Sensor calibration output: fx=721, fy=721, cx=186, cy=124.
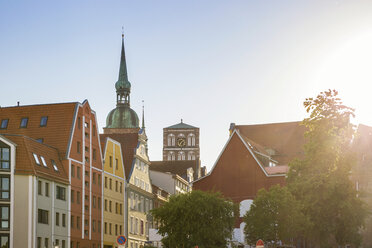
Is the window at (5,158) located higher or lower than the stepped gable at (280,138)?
lower

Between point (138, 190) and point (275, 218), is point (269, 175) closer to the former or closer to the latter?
point (138, 190)

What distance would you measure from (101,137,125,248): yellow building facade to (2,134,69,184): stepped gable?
508 inches

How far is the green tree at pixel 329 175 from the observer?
194ft

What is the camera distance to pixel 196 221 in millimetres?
63594

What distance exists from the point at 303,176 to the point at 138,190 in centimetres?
3781

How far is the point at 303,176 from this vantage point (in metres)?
61.2

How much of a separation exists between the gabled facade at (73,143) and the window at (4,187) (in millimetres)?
9119

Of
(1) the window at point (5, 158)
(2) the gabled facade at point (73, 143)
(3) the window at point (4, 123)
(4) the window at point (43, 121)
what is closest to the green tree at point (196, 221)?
(2) the gabled facade at point (73, 143)

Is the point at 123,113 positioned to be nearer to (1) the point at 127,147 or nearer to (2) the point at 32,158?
(1) the point at 127,147

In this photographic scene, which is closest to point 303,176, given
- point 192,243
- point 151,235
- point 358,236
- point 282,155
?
point 358,236

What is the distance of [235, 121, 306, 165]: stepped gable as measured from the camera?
106 metres

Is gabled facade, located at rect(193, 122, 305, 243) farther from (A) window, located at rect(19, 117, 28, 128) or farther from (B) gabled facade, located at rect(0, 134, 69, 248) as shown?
(B) gabled facade, located at rect(0, 134, 69, 248)

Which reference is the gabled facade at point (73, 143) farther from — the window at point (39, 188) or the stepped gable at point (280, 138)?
the stepped gable at point (280, 138)

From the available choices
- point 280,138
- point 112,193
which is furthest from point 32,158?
point 280,138
